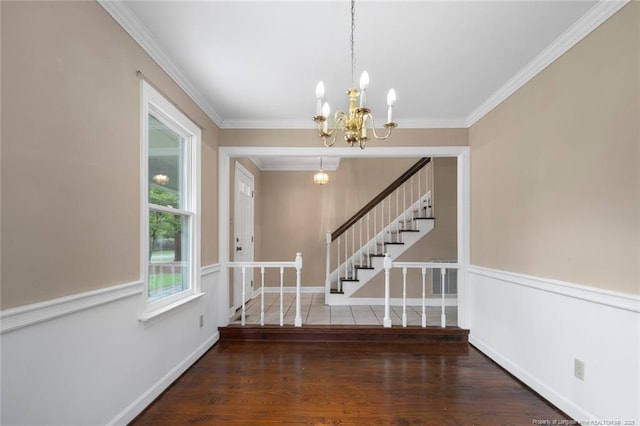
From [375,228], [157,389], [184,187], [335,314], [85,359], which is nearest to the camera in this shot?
[85,359]

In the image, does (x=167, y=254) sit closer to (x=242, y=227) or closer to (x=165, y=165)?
(x=165, y=165)

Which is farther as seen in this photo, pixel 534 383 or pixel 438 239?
pixel 438 239

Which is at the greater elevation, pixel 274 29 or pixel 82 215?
pixel 274 29

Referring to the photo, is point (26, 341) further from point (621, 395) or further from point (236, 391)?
point (621, 395)

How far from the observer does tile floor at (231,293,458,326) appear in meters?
3.83

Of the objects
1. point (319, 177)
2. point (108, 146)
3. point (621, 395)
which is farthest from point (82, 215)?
point (319, 177)

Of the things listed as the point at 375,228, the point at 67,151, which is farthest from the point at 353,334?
the point at 67,151

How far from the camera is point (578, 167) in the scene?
79.0 inches

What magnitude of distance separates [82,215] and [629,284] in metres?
2.91

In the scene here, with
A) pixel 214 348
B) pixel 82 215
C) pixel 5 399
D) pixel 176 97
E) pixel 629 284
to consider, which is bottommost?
pixel 214 348

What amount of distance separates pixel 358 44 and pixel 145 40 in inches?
57.1

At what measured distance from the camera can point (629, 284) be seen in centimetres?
166

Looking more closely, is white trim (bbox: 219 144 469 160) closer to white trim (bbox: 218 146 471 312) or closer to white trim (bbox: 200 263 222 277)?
white trim (bbox: 218 146 471 312)

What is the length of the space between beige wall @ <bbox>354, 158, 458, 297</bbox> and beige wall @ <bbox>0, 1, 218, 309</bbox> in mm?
3823
